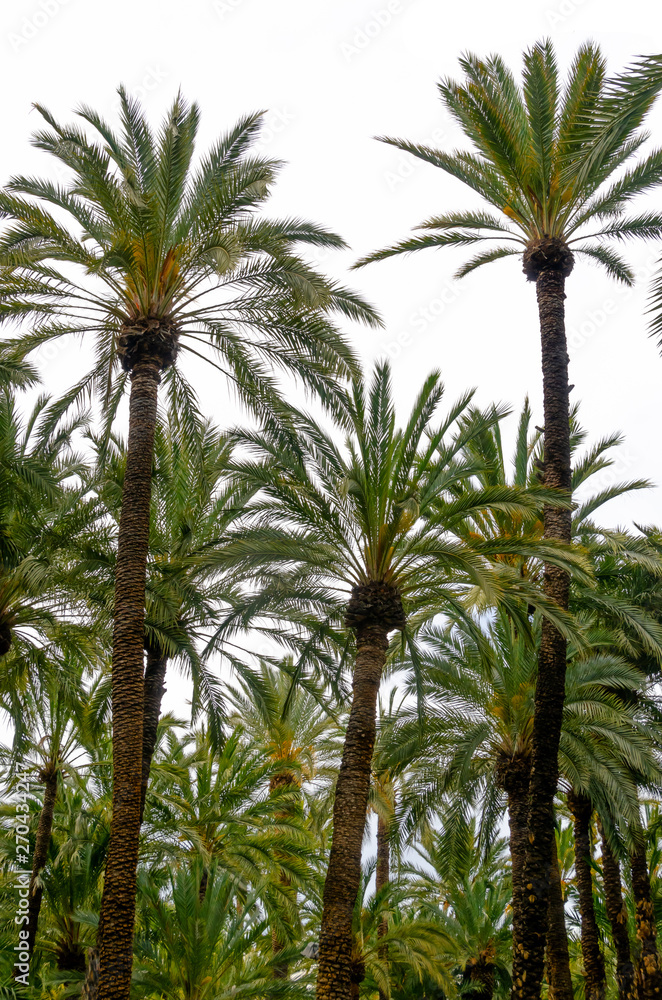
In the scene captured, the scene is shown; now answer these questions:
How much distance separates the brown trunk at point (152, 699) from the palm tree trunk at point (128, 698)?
4482 millimetres

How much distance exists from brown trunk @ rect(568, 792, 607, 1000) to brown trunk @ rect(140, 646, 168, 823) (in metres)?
9.72

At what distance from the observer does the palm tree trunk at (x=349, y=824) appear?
12.3 meters

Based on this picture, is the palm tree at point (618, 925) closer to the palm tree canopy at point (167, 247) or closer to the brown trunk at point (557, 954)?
the brown trunk at point (557, 954)

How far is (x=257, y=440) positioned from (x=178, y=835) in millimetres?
8814

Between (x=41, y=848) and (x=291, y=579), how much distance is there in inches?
283

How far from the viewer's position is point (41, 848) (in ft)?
56.1

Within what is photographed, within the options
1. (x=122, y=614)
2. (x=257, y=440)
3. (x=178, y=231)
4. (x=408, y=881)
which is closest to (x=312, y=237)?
(x=178, y=231)

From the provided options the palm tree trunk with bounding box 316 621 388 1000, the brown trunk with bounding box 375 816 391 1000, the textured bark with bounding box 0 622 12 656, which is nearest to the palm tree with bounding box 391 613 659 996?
the palm tree trunk with bounding box 316 621 388 1000

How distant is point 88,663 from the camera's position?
17.2 meters

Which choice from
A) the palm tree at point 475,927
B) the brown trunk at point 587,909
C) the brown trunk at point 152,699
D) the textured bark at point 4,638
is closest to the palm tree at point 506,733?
the brown trunk at point 587,909

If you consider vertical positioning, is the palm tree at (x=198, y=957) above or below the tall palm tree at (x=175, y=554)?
below

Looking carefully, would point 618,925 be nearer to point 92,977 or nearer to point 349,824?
point 349,824

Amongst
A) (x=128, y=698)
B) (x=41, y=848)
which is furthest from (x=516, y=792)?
(x=41, y=848)

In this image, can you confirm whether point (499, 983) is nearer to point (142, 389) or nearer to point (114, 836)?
point (114, 836)
